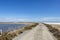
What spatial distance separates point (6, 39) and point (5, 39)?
0.15m

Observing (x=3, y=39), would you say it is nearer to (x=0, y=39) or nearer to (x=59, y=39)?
(x=0, y=39)

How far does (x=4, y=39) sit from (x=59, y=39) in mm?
8675

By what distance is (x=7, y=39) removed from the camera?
22719mm

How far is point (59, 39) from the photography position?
26.5 meters

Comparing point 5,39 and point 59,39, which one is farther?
point 59,39

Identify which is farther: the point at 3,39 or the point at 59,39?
the point at 59,39

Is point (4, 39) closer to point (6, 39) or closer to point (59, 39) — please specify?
point (6, 39)

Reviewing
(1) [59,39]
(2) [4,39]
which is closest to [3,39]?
(2) [4,39]

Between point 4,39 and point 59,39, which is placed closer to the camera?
point 4,39

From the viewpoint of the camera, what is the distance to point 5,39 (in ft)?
74.5

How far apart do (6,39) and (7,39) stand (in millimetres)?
142

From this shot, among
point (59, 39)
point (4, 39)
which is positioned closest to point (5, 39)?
point (4, 39)

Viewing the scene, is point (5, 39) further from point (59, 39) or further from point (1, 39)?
point (59, 39)

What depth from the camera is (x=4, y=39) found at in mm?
22641
